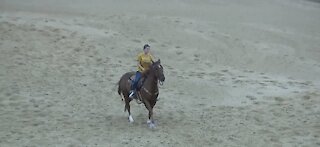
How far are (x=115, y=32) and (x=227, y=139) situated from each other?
36.7 ft

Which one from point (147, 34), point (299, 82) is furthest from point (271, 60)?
point (147, 34)

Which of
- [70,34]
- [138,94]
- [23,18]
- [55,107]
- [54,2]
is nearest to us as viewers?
[138,94]

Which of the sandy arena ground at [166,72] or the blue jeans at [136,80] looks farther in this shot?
the blue jeans at [136,80]

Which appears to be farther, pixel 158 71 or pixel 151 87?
pixel 151 87

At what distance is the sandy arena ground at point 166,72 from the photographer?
1158 centimetres

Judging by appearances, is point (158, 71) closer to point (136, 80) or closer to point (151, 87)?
point (151, 87)

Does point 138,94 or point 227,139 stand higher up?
point 138,94

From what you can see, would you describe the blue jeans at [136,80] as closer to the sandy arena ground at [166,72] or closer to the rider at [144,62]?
the rider at [144,62]

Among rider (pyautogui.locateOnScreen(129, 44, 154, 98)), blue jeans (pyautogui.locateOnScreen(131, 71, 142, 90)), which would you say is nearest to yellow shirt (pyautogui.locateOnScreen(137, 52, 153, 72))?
rider (pyautogui.locateOnScreen(129, 44, 154, 98))

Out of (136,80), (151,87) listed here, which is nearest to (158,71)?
(151,87)

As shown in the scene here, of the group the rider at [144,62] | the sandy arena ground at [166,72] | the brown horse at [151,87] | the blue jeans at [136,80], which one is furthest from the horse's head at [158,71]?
the sandy arena ground at [166,72]

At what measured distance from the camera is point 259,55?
21.0 metres

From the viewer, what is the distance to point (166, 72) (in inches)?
703

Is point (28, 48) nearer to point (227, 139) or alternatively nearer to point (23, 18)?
point (23, 18)
